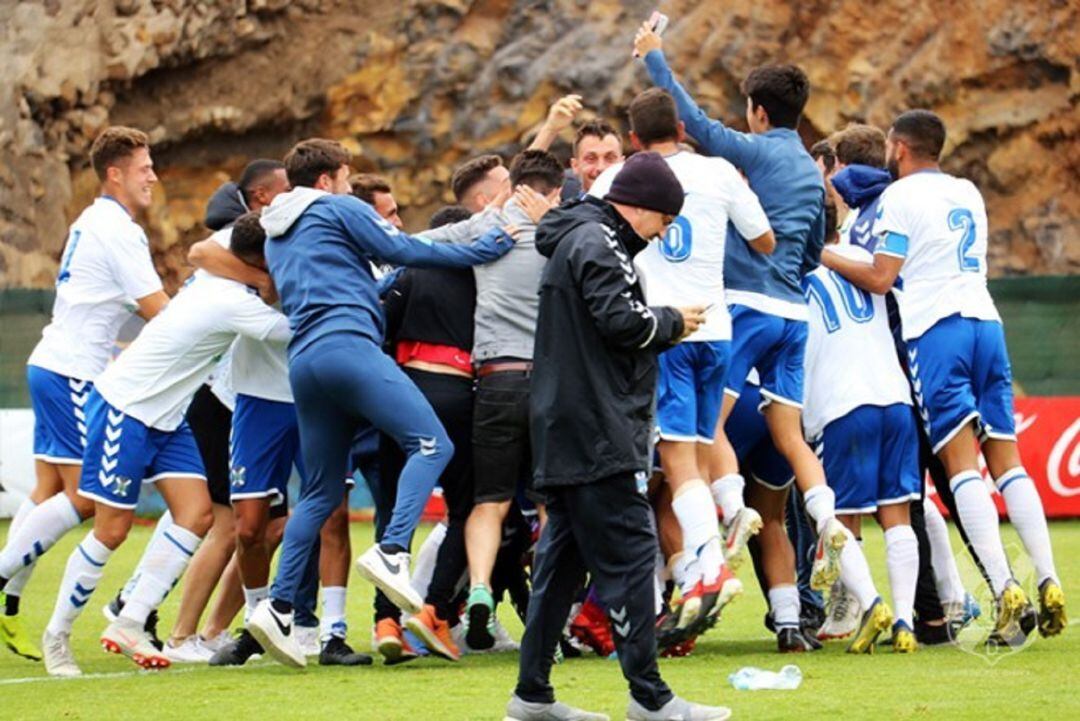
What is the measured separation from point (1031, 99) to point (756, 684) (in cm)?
1914

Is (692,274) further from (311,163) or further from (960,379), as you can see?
(311,163)

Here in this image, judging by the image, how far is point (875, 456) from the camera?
32.6 feet

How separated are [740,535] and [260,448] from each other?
94.6 inches

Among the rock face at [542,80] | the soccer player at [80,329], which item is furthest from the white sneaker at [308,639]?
the rock face at [542,80]

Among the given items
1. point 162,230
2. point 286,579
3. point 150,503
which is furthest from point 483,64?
point 286,579

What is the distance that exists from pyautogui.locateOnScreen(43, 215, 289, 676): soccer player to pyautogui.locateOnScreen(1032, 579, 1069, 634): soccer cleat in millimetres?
3726

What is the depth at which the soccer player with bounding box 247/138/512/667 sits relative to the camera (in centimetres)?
888

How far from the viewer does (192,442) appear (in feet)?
32.2

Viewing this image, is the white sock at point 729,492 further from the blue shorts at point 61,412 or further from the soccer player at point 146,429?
the blue shorts at point 61,412

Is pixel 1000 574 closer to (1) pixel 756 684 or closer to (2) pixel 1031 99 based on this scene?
(1) pixel 756 684

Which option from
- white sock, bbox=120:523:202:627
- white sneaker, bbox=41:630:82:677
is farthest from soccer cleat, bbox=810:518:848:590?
white sneaker, bbox=41:630:82:677

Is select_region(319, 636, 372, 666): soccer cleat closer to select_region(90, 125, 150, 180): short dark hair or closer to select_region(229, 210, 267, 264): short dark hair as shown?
select_region(229, 210, 267, 264): short dark hair

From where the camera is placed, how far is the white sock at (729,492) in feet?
30.6

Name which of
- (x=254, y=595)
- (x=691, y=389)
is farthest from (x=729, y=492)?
(x=254, y=595)
